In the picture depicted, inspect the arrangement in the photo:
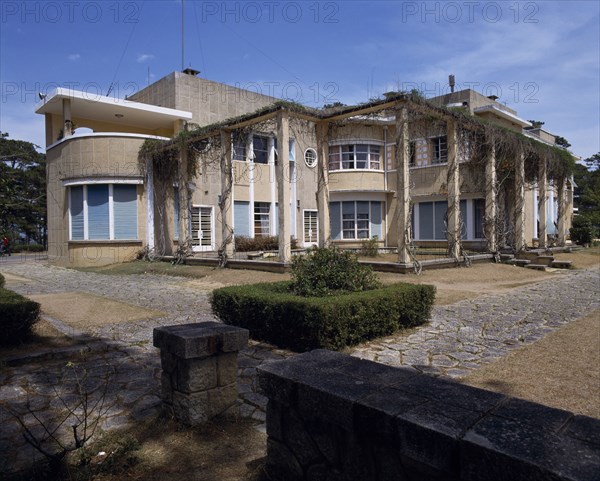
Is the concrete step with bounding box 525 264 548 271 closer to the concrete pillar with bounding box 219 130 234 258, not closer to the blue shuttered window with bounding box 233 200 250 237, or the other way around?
the concrete pillar with bounding box 219 130 234 258

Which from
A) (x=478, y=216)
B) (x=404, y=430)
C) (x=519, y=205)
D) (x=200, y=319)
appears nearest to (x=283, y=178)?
(x=200, y=319)

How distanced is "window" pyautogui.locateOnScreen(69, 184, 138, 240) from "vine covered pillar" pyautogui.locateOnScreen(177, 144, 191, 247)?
88.3 inches

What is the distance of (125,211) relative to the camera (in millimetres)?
19875

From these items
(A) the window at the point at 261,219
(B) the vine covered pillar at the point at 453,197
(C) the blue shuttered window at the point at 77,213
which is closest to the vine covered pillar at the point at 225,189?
(A) the window at the point at 261,219

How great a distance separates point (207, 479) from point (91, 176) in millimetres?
18716

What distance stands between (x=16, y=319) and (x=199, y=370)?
3.83m

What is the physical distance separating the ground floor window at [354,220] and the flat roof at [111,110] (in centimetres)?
942

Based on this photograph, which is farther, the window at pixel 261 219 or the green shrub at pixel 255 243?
the window at pixel 261 219

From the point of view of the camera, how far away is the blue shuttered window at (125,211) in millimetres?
19719

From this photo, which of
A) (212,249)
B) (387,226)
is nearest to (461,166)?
(387,226)

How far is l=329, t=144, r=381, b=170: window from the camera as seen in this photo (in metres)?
25.4

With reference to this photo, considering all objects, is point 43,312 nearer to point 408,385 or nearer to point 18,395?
point 18,395

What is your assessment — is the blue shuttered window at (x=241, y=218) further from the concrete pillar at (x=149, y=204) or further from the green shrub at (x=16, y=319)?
the green shrub at (x=16, y=319)

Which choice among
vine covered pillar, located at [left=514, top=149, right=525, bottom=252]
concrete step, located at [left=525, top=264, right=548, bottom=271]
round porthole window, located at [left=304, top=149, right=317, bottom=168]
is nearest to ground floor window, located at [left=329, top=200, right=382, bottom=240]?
round porthole window, located at [left=304, top=149, right=317, bottom=168]
